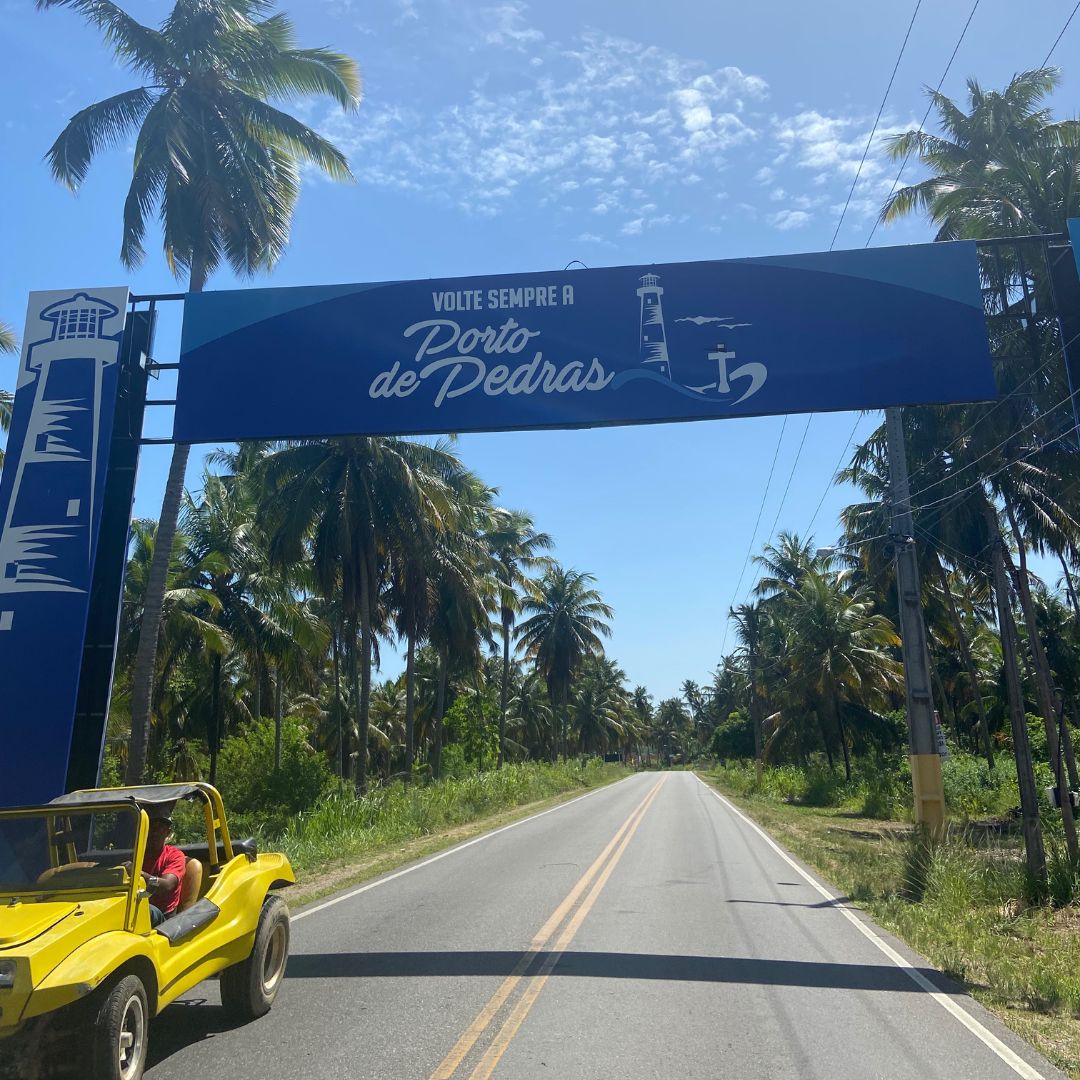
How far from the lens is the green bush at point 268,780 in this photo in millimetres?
23438

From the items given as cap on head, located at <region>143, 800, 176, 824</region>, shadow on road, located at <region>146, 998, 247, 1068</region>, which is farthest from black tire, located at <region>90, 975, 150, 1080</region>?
cap on head, located at <region>143, 800, 176, 824</region>

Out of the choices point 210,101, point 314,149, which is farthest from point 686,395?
point 210,101

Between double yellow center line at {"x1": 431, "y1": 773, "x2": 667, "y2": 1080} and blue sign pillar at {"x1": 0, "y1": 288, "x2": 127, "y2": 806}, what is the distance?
565 centimetres

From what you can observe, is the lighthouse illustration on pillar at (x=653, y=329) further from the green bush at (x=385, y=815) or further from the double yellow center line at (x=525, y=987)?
the green bush at (x=385, y=815)

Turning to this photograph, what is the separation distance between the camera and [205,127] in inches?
672

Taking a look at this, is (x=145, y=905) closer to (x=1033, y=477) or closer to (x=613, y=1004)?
(x=613, y=1004)

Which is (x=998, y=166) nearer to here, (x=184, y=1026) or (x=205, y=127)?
(x=205, y=127)

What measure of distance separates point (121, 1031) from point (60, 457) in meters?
8.30

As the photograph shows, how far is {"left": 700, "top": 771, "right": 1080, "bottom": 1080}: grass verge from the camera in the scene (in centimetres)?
668

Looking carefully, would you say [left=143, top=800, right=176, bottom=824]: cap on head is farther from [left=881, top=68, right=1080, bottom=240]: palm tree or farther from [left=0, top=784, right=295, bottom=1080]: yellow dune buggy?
[left=881, top=68, right=1080, bottom=240]: palm tree

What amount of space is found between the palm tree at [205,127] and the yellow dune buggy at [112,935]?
10.8 m

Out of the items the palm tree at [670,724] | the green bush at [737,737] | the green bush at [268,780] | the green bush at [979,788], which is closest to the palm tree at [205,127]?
the green bush at [268,780]

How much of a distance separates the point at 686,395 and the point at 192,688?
35.5 meters

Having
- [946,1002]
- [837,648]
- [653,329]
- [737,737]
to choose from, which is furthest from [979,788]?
[737,737]
